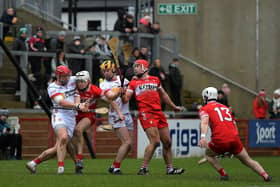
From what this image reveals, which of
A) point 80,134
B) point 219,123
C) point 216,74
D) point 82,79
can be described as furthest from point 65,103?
point 216,74

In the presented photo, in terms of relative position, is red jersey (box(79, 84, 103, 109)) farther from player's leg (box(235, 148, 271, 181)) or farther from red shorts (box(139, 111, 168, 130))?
player's leg (box(235, 148, 271, 181))

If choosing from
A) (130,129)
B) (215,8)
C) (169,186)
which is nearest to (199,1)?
(215,8)

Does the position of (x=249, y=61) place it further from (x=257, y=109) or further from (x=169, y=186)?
(x=169, y=186)

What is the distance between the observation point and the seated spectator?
27.5 metres

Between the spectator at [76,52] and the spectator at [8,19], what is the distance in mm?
2110

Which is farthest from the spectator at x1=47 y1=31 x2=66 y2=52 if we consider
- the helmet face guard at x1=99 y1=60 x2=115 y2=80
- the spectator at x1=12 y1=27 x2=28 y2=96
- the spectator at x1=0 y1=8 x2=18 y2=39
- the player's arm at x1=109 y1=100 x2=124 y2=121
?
the player's arm at x1=109 y1=100 x2=124 y2=121

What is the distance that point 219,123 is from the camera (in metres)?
17.2

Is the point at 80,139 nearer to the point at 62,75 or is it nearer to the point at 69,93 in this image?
the point at 69,93

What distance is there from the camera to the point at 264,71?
37656 mm

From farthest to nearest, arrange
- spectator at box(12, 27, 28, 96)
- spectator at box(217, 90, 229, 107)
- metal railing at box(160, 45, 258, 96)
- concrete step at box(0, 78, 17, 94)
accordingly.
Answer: metal railing at box(160, 45, 258, 96) → spectator at box(217, 90, 229, 107) → concrete step at box(0, 78, 17, 94) → spectator at box(12, 27, 28, 96)

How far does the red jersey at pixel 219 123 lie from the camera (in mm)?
17125

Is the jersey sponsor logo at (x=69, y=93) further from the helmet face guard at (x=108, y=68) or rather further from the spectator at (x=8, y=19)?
the spectator at (x=8, y=19)

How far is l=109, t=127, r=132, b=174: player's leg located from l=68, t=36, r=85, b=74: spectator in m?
12.7

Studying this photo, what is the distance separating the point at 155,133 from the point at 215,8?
63.6ft
